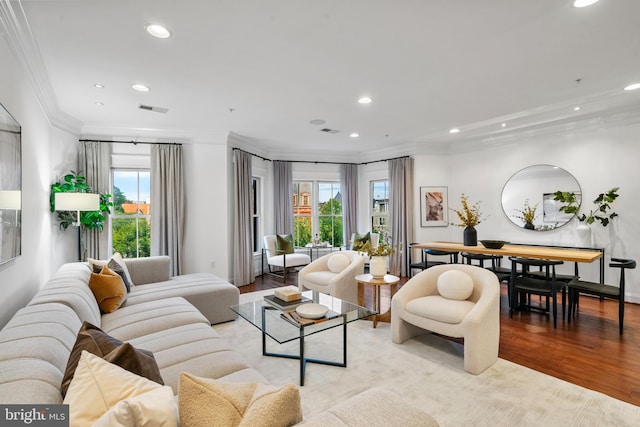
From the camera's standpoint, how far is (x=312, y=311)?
102 inches

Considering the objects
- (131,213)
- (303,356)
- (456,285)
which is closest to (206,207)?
(131,213)

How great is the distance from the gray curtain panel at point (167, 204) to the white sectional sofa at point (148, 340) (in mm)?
1517

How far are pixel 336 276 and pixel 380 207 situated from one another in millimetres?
3622

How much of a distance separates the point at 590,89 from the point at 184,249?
6.02 metres

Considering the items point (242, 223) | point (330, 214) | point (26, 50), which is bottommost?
point (242, 223)

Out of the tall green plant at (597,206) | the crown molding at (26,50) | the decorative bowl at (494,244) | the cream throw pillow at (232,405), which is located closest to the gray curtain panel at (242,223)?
the crown molding at (26,50)

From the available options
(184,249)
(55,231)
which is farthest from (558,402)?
(55,231)

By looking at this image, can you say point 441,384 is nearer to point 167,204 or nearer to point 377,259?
point 377,259

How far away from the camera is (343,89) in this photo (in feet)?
11.7

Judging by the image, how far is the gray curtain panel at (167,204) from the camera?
16.6 feet

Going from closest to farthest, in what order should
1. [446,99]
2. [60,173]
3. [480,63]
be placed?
[480,63]
[446,99]
[60,173]

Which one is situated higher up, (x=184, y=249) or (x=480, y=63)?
(x=480, y=63)

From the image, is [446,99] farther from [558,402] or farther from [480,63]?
[558,402]

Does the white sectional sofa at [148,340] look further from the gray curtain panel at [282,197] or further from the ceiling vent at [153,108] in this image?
the gray curtain panel at [282,197]
